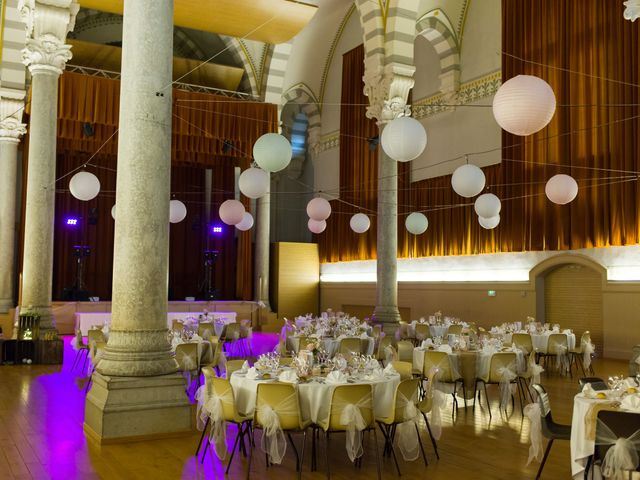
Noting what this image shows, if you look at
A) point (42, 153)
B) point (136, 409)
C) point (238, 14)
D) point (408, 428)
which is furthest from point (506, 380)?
point (238, 14)

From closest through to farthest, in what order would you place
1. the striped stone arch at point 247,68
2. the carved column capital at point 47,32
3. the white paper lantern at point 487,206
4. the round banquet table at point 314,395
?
the round banquet table at point 314,395 → the carved column capital at point 47,32 → the white paper lantern at point 487,206 → the striped stone arch at point 247,68

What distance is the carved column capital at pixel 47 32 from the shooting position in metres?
11.2

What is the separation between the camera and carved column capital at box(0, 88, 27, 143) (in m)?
15.1

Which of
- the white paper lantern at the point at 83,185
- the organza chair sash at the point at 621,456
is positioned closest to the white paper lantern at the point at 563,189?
the organza chair sash at the point at 621,456

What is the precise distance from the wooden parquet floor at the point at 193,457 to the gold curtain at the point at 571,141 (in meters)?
7.11

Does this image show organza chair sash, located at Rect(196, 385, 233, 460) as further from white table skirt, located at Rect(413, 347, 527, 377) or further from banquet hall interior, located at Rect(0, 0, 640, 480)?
white table skirt, located at Rect(413, 347, 527, 377)

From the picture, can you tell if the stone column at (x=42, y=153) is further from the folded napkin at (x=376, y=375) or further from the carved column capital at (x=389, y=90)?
the folded napkin at (x=376, y=375)

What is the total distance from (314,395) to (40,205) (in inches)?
310

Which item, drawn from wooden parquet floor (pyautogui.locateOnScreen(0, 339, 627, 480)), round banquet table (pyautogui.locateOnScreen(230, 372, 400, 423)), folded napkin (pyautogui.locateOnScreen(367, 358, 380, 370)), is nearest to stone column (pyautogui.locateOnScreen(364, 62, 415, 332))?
wooden parquet floor (pyautogui.locateOnScreen(0, 339, 627, 480))

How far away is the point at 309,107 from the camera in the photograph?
23500 mm

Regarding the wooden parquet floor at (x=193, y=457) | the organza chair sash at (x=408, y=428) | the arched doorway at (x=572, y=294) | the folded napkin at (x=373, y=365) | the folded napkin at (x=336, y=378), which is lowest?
the wooden parquet floor at (x=193, y=457)

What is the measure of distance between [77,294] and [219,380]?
14279 mm

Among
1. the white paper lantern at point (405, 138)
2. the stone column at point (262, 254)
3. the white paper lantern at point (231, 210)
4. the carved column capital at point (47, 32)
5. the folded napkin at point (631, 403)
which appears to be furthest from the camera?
the stone column at point (262, 254)

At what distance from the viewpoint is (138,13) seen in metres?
6.32
